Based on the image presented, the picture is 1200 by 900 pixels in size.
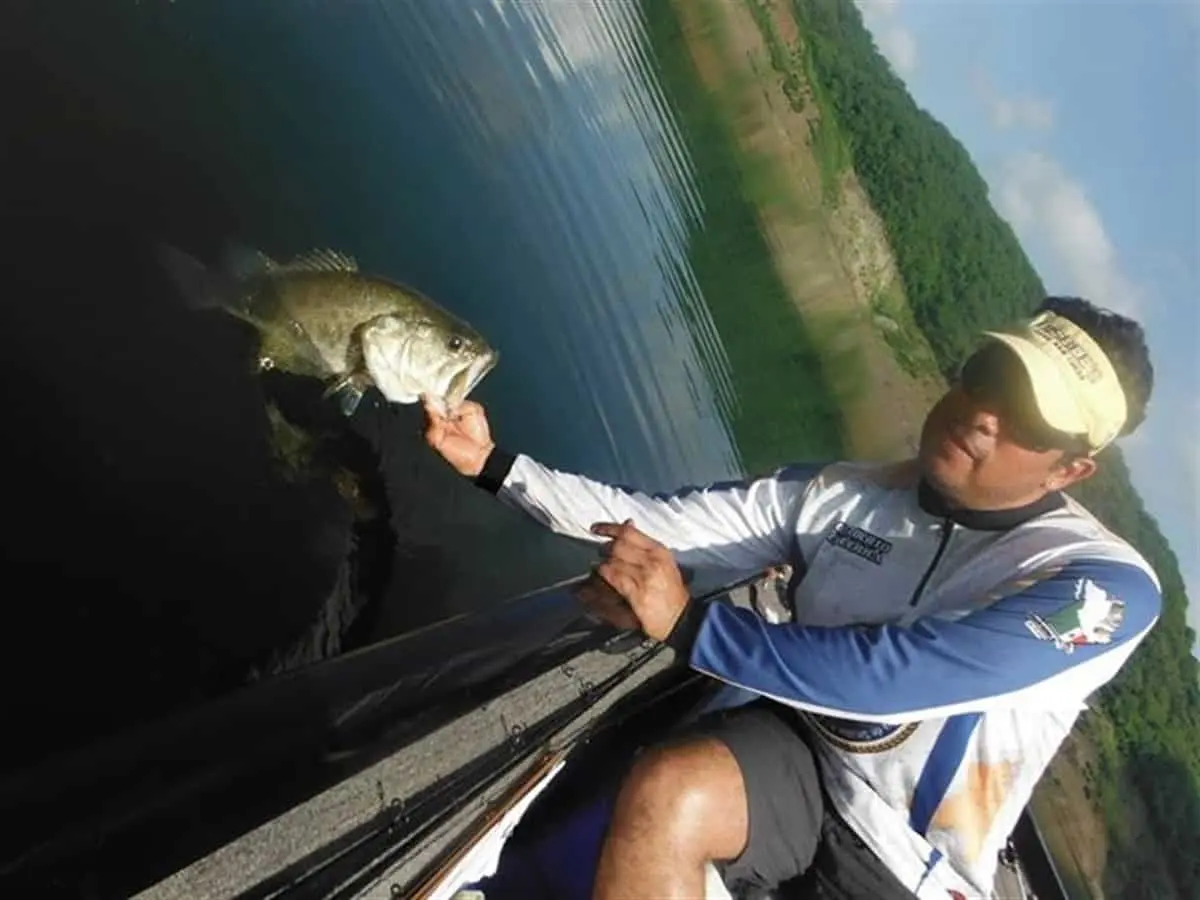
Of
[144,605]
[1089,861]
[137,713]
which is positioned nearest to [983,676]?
[137,713]

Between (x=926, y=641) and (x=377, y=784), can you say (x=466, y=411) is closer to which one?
(x=377, y=784)

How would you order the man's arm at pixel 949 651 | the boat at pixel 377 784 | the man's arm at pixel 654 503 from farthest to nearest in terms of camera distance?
the man's arm at pixel 654 503 < the man's arm at pixel 949 651 < the boat at pixel 377 784

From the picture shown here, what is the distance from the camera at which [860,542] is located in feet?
12.7

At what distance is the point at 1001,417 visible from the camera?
11.2ft

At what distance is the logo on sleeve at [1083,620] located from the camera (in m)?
3.20

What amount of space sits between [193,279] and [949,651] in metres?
4.64

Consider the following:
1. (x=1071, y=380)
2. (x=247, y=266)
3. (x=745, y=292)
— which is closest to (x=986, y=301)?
(x=745, y=292)

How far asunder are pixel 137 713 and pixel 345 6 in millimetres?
9252

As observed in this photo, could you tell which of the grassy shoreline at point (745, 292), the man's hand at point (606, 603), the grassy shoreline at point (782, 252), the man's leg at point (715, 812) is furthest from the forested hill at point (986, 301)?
the man's hand at point (606, 603)

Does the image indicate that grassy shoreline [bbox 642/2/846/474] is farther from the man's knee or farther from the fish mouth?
the man's knee

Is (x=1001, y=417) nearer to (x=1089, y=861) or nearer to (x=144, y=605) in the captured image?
(x=144, y=605)

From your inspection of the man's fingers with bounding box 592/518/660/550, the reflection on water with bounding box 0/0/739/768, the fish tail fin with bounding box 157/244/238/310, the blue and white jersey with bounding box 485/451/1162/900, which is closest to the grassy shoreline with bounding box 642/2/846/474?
the reflection on water with bounding box 0/0/739/768

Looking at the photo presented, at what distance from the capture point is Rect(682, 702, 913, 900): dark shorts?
3.64m

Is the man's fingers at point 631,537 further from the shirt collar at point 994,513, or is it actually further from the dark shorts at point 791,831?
the shirt collar at point 994,513
